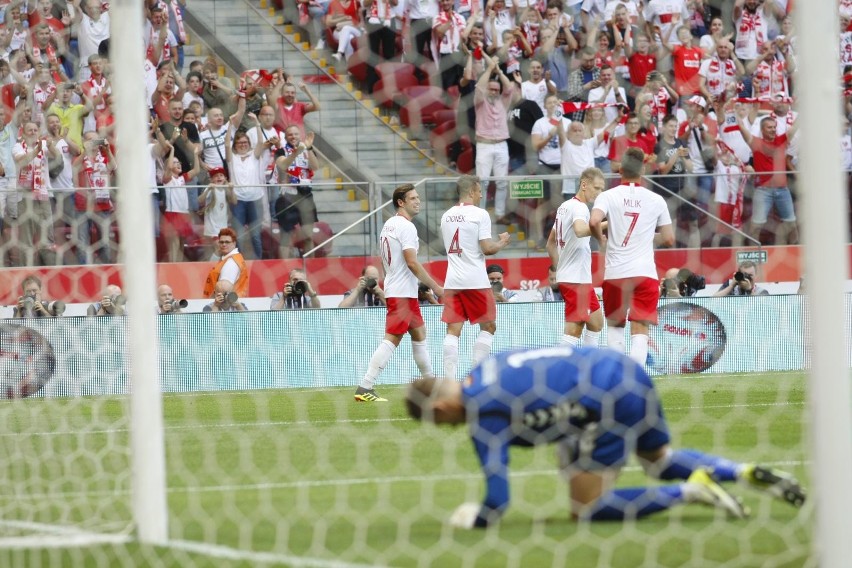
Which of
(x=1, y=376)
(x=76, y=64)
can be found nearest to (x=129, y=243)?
(x=76, y=64)

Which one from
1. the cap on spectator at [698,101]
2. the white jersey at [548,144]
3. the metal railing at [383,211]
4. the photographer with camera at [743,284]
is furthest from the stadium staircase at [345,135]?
the cap on spectator at [698,101]

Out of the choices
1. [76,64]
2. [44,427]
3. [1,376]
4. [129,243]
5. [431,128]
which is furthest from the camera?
[431,128]

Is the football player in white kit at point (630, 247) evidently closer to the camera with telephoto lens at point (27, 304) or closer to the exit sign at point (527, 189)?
the exit sign at point (527, 189)

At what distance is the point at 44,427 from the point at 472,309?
3.74 m

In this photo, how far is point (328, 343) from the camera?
42.8ft

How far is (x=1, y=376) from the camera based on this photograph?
11945 millimetres

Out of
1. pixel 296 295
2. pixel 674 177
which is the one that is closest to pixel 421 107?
pixel 296 295

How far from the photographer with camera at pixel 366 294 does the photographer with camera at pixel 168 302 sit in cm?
160

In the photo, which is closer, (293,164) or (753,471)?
(753,471)

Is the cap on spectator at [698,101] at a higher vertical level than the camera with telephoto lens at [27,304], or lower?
higher

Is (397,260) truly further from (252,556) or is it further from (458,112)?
(252,556)

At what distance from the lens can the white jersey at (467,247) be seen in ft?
37.1

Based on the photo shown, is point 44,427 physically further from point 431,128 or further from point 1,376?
point 431,128

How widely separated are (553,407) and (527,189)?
26.9ft
